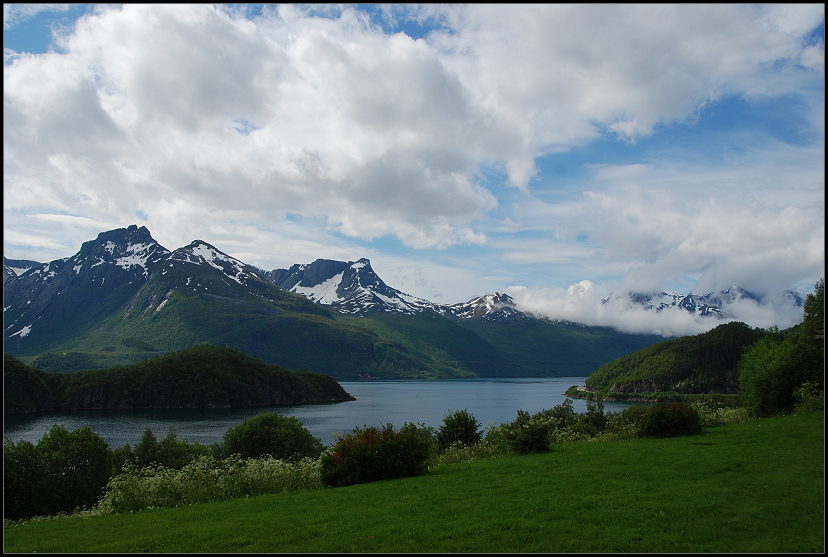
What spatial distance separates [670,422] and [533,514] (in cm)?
1334

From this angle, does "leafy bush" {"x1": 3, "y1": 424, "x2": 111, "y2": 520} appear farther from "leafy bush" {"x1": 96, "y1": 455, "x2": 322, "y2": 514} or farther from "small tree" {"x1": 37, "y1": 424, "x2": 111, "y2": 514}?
"leafy bush" {"x1": 96, "y1": 455, "x2": 322, "y2": 514}

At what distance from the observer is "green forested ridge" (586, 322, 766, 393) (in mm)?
151125

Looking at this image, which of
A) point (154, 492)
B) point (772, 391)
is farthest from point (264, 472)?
point (772, 391)

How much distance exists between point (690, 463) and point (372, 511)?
9791 mm

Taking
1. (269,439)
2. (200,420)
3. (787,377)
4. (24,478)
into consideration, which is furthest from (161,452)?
(200,420)

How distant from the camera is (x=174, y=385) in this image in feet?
479

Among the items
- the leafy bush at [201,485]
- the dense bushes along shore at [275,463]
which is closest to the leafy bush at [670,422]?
the dense bushes along shore at [275,463]

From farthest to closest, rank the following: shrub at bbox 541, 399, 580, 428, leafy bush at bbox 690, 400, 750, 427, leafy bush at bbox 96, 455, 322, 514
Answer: shrub at bbox 541, 399, 580, 428 < leafy bush at bbox 690, 400, 750, 427 < leafy bush at bbox 96, 455, 322, 514

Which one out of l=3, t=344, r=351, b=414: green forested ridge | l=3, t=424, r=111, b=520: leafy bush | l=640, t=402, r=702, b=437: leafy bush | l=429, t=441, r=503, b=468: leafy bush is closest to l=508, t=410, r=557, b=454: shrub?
l=429, t=441, r=503, b=468: leafy bush

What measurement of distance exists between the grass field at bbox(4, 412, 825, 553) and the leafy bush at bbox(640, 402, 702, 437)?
4.69 meters

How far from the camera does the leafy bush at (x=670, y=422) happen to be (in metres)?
21.7

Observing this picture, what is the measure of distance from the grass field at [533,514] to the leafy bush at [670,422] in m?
4.69

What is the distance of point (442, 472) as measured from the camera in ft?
56.6

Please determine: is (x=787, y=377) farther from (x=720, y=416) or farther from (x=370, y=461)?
(x=370, y=461)
